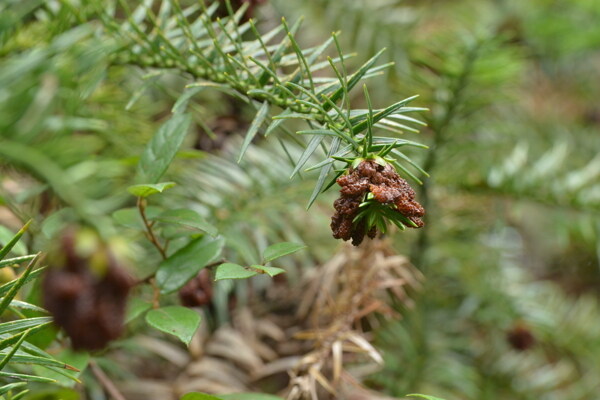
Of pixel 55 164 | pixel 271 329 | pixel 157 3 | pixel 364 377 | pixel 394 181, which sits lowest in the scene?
pixel 364 377

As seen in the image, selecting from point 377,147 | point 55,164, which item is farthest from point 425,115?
point 55,164

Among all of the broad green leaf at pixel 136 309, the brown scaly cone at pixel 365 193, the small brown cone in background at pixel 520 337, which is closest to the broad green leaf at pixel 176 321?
the broad green leaf at pixel 136 309

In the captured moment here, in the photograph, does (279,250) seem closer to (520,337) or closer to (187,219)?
(187,219)

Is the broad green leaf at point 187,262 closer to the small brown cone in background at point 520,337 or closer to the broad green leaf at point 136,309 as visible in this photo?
the broad green leaf at point 136,309

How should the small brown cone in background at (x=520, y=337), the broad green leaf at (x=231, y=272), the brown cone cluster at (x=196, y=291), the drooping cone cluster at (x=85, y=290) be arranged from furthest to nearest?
the small brown cone in background at (x=520, y=337), the brown cone cluster at (x=196, y=291), the broad green leaf at (x=231, y=272), the drooping cone cluster at (x=85, y=290)

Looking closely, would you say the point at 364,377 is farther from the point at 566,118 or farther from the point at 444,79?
the point at 566,118

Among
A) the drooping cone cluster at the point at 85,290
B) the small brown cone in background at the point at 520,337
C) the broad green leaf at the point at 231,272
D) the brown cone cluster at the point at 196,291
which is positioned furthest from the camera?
the small brown cone in background at the point at 520,337

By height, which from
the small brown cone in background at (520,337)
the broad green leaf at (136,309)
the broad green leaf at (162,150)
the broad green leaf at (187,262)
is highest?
the broad green leaf at (162,150)
